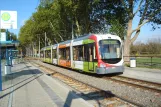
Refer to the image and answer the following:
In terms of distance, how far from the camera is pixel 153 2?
26.6 m

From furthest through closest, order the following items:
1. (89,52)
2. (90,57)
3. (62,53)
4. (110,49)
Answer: (62,53)
(89,52)
(90,57)
(110,49)

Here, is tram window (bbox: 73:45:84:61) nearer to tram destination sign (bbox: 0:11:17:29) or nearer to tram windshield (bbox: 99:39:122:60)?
tram windshield (bbox: 99:39:122:60)

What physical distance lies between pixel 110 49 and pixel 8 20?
8213 millimetres

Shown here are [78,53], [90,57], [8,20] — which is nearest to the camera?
[8,20]

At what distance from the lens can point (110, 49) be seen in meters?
18.2

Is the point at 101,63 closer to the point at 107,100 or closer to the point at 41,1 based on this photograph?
the point at 107,100

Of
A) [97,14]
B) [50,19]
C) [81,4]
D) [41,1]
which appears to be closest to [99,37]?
[81,4]

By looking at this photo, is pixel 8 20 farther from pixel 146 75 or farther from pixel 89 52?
pixel 146 75

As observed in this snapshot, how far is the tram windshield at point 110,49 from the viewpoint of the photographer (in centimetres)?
1786

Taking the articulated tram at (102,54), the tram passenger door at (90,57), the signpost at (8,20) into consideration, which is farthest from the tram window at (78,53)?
the signpost at (8,20)

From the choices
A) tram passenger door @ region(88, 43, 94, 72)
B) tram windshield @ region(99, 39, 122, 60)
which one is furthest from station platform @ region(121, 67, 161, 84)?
tram passenger door @ region(88, 43, 94, 72)

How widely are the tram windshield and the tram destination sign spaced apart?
705cm

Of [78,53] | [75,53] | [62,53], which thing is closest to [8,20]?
[78,53]

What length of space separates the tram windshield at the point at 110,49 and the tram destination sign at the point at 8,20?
7.05 m
